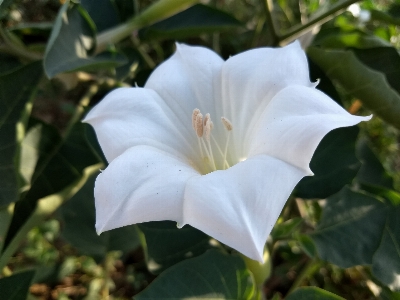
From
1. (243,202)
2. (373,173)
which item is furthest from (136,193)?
(373,173)

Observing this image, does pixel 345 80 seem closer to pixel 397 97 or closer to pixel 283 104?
pixel 397 97

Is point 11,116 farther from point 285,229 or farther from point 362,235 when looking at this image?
point 362,235

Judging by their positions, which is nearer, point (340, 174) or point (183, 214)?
point (183, 214)

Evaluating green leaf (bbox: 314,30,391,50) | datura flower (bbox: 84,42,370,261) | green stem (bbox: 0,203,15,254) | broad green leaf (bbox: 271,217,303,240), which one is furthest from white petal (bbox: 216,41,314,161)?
green stem (bbox: 0,203,15,254)

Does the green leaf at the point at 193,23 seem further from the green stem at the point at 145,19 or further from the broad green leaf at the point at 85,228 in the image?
the broad green leaf at the point at 85,228

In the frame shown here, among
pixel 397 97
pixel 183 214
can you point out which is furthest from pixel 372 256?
pixel 183 214

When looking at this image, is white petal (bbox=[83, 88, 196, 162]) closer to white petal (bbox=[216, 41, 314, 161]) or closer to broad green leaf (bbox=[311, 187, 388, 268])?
white petal (bbox=[216, 41, 314, 161])
